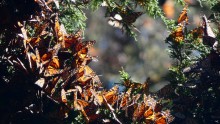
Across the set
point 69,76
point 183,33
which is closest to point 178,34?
point 183,33

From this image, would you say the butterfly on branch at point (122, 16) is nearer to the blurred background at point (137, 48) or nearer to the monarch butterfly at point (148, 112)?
the monarch butterfly at point (148, 112)

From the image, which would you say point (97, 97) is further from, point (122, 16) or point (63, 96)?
point (122, 16)

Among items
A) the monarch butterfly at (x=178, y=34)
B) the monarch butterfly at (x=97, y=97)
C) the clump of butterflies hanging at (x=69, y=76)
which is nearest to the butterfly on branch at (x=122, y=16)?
the monarch butterfly at (x=178, y=34)

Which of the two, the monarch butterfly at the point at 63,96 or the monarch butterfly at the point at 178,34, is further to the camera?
the monarch butterfly at the point at 178,34

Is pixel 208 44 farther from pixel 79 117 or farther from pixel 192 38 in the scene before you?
pixel 79 117

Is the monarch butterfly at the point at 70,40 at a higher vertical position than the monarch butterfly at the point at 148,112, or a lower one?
higher

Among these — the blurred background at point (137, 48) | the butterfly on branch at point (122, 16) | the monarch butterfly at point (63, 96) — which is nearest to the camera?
the monarch butterfly at point (63, 96)
